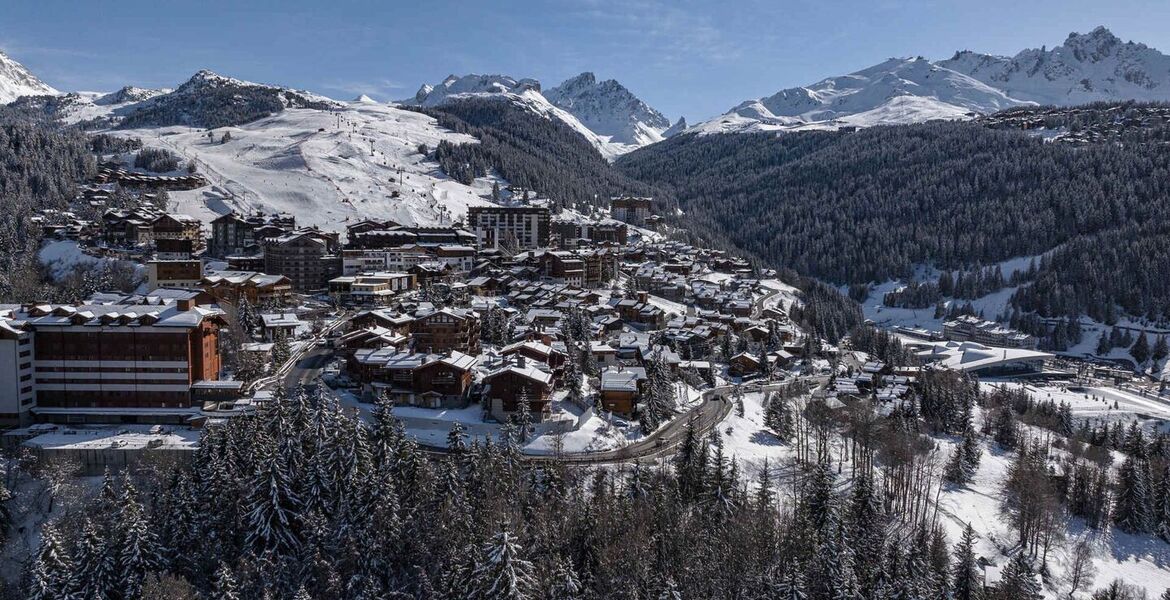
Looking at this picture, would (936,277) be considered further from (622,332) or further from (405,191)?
(405,191)

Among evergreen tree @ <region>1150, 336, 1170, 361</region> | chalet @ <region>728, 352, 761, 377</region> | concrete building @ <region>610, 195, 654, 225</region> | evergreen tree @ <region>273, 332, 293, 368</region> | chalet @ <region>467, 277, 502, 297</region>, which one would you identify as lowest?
evergreen tree @ <region>1150, 336, 1170, 361</region>

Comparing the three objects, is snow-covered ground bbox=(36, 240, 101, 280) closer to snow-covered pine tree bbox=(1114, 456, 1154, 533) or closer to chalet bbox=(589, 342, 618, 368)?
chalet bbox=(589, 342, 618, 368)

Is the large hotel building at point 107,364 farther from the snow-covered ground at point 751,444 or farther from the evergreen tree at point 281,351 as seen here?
the snow-covered ground at point 751,444

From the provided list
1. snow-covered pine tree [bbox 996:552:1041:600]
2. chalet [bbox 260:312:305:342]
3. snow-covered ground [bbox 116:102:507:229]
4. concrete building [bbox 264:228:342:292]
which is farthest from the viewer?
snow-covered ground [bbox 116:102:507:229]

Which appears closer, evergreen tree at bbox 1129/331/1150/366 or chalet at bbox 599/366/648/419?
chalet at bbox 599/366/648/419

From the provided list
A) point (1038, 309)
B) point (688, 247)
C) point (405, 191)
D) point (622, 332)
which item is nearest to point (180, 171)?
point (405, 191)

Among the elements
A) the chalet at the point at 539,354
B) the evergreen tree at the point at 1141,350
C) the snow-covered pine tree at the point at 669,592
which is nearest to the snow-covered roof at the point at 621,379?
the chalet at the point at 539,354

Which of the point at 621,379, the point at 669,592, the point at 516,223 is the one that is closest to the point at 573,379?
the point at 621,379

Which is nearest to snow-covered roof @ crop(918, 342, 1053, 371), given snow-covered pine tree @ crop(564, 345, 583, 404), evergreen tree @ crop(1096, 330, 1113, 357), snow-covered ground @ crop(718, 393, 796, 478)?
evergreen tree @ crop(1096, 330, 1113, 357)

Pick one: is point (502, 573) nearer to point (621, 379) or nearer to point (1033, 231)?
point (621, 379)
